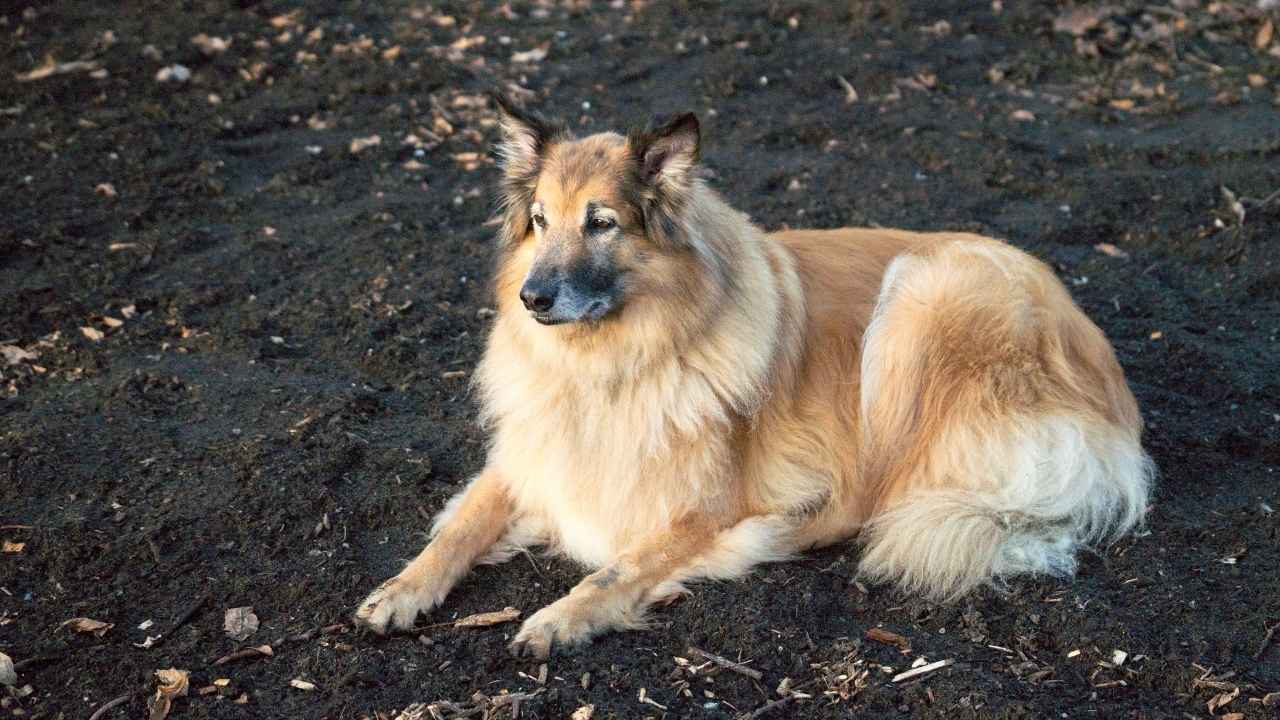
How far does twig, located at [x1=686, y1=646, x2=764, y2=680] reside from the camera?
13.0 feet

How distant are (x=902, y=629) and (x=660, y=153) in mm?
1900

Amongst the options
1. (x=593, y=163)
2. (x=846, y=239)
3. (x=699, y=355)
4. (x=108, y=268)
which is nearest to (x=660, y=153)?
(x=593, y=163)

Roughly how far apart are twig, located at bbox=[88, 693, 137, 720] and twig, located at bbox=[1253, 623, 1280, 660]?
12.1ft

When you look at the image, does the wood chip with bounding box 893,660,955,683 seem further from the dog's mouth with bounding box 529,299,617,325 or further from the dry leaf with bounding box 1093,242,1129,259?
the dry leaf with bounding box 1093,242,1129,259

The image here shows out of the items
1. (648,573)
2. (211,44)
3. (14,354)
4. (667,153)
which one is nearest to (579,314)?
(667,153)

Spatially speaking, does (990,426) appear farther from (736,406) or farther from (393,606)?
(393,606)

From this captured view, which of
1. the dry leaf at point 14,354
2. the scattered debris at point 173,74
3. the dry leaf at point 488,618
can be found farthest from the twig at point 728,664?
the scattered debris at point 173,74

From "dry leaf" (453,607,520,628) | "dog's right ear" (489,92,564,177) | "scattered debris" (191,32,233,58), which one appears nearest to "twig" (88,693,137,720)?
"dry leaf" (453,607,520,628)

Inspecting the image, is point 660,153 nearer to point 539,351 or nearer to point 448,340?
point 539,351

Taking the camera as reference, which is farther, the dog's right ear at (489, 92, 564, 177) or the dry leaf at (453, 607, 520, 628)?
the dog's right ear at (489, 92, 564, 177)

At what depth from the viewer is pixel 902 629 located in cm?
423

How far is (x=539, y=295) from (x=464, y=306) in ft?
8.31

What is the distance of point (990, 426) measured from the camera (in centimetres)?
472

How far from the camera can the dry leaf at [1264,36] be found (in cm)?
966
